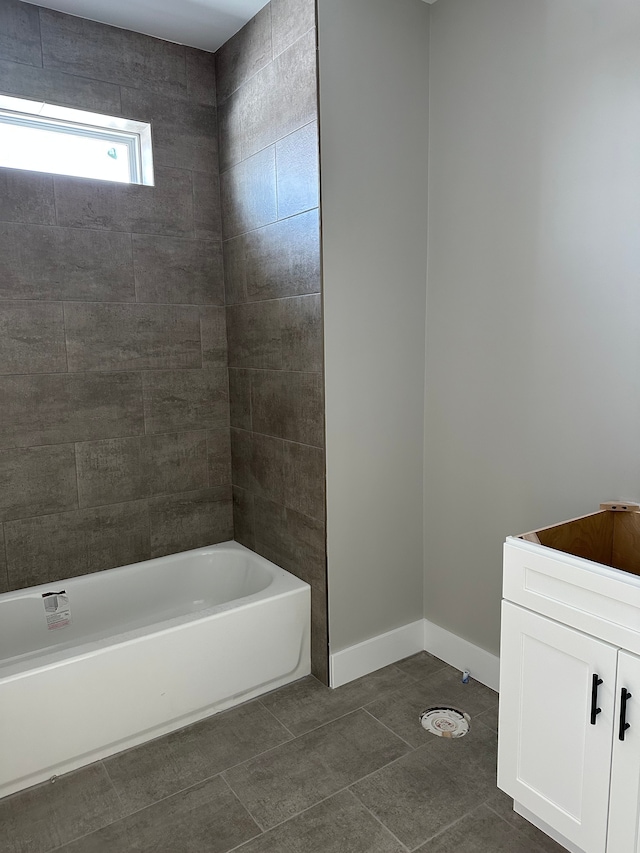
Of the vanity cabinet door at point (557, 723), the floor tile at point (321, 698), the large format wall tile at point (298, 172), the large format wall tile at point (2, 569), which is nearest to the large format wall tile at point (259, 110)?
the large format wall tile at point (298, 172)

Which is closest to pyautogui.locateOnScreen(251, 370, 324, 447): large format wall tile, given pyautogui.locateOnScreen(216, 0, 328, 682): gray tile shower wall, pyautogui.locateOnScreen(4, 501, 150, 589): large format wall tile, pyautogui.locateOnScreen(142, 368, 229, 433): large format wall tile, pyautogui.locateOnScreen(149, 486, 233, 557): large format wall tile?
pyautogui.locateOnScreen(216, 0, 328, 682): gray tile shower wall

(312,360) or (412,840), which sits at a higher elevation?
(312,360)

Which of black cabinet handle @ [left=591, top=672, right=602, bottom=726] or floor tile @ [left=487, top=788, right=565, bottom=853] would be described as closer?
black cabinet handle @ [left=591, top=672, right=602, bottom=726]

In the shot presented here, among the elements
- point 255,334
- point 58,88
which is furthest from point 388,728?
point 58,88

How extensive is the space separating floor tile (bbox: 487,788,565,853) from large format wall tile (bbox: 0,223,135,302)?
7.75 feet

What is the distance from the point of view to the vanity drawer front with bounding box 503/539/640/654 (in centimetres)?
142

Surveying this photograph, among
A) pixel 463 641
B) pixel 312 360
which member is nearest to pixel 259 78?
pixel 312 360

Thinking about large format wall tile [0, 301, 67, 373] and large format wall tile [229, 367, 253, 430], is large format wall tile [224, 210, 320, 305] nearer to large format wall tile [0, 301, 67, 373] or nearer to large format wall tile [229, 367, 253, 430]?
large format wall tile [229, 367, 253, 430]

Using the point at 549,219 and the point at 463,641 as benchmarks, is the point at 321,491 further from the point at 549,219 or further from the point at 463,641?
the point at 549,219

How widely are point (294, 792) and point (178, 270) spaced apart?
85.5 inches

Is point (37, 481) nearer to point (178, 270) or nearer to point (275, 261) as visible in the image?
point (178, 270)

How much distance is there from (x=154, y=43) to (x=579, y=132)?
1.86 m

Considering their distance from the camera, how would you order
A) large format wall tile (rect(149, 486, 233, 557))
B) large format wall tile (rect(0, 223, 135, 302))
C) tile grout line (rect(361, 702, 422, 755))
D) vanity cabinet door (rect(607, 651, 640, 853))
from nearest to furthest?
vanity cabinet door (rect(607, 651, 640, 853))
tile grout line (rect(361, 702, 422, 755))
large format wall tile (rect(0, 223, 135, 302))
large format wall tile (rect(149, 486, 233, 557))

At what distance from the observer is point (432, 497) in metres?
2.72
